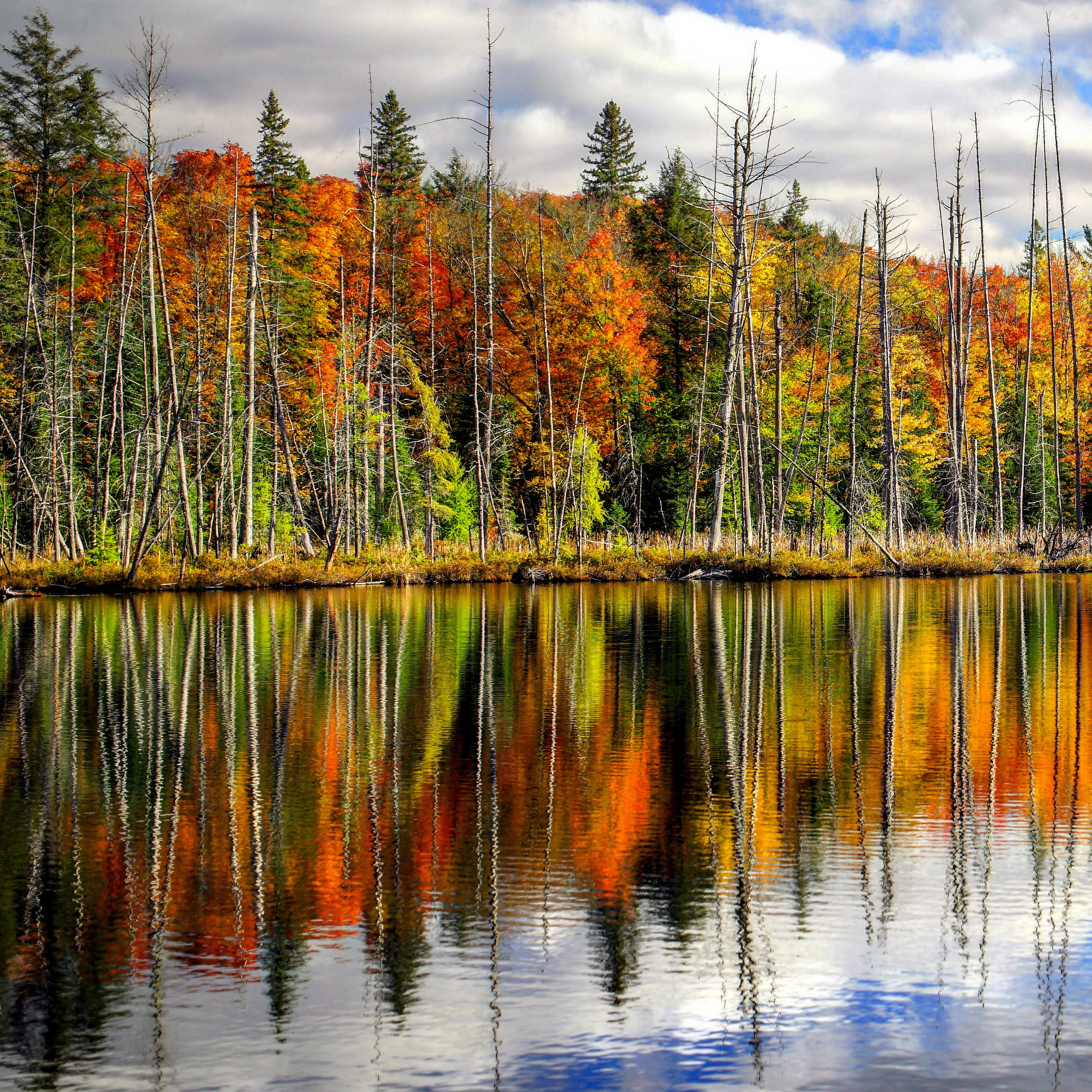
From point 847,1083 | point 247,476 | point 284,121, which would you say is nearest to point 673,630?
point 847,1083

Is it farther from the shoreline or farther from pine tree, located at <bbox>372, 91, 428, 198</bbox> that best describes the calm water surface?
pine tree, located at <bbox>372, 91, 428, 198</bbox>

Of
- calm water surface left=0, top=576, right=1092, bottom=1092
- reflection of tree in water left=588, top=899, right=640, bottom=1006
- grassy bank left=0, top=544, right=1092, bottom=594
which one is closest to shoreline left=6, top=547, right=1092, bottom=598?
grassy bank left=0, top=544, right=1092, bottom=594

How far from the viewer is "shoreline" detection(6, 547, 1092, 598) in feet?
88.3

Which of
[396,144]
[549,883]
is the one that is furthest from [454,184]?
[549,883]

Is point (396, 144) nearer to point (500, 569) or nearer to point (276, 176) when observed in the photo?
point (276, 176)

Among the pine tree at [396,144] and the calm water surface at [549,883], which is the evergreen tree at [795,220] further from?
the calm water surface at [549,883]

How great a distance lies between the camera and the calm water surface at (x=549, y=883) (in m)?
3.66

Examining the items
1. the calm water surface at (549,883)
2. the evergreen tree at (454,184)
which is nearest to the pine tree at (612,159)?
the evergreen tree at (454,184)

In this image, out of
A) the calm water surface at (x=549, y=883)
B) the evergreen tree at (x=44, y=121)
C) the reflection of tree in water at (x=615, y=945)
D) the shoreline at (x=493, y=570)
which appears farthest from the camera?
the evergreen tree at (x=44, y=121)

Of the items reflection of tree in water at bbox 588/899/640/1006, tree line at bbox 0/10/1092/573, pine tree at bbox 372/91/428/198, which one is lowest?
reflection of tree in water at bbox 588/899/640/1006

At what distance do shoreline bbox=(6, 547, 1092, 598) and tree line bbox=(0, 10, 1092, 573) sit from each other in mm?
920

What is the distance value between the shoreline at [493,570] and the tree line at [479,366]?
920 mm

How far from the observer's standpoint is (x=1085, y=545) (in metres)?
34.7

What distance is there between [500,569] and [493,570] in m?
0.18
